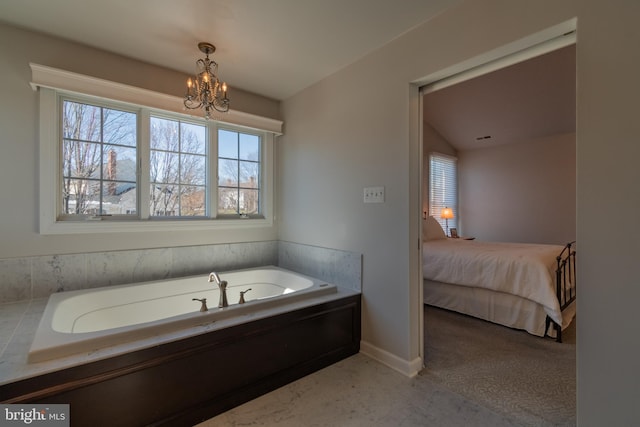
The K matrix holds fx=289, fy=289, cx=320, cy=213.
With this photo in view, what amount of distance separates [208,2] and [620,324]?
2.67 meters

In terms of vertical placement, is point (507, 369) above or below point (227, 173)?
below

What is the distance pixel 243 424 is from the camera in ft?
5.20

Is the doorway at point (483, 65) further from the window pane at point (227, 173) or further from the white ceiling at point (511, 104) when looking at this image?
the white ceiling at point (511, 104)

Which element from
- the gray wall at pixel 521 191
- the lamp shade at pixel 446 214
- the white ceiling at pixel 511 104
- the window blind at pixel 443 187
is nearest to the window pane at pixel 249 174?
the white ceiling at pixel 511 104

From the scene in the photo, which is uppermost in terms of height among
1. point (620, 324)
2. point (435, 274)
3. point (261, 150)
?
point (261, 150)

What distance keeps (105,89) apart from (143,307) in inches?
69.1

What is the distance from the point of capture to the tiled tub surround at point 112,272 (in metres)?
1.38

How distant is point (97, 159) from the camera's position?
2391 millimetres

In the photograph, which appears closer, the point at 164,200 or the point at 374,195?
the point at 374,195

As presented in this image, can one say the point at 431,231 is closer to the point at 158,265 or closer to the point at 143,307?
the point at 158,265

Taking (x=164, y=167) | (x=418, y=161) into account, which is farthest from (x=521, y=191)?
(x=164, y=167)

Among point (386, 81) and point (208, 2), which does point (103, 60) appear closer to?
point (208, 2)

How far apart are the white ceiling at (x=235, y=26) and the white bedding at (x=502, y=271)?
91.5 inches

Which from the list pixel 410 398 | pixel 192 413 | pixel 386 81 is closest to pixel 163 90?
pixel 386 81
